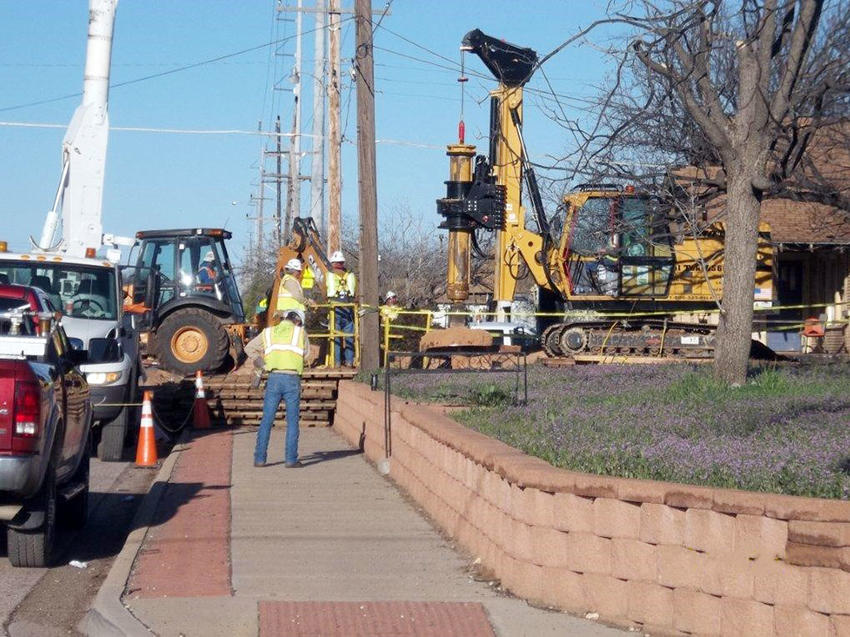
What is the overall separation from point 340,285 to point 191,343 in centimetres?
289

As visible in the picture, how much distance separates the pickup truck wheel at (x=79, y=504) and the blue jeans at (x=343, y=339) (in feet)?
36.7

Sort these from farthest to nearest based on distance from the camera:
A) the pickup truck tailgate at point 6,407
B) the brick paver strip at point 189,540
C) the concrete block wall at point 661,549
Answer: the brick paver strip at point 189,540
the pickup truck tailgate at point 6,407
the concrete block wall at point 661,549

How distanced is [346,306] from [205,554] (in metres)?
11.2

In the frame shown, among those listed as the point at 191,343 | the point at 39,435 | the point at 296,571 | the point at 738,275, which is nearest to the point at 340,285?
the point at 191,343

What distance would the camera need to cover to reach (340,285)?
21469 millimetres

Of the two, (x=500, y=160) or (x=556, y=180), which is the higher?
(x=500, y=160)

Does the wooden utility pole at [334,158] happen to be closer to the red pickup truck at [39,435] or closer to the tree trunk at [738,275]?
the tree trunk at [738,275]

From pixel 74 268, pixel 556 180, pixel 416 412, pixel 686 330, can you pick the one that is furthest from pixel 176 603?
pixel 686 330

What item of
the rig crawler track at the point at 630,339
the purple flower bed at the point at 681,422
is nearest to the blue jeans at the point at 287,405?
the purple flower bed at the point at 681,422

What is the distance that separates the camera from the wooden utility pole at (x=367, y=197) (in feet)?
60.6

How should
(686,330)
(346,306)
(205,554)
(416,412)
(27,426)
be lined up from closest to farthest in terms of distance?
(27,426)
(205,554)
(416,412)
(346,306)
(686,330)

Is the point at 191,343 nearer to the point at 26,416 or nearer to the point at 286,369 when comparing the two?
the point at 286,369

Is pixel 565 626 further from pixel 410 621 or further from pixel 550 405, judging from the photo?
pixel 550 405

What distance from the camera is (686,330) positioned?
22328mm
